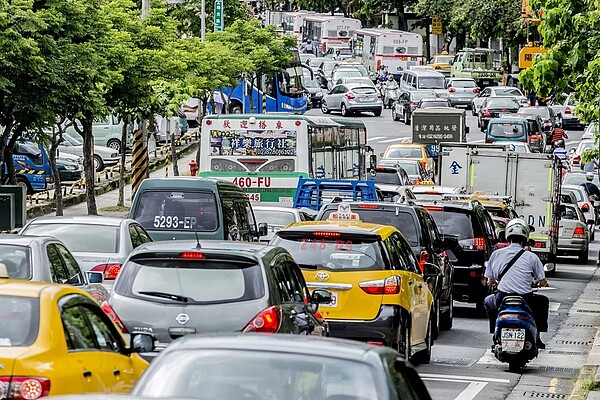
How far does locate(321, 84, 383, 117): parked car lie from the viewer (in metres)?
69.8

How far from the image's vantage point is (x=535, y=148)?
175ft

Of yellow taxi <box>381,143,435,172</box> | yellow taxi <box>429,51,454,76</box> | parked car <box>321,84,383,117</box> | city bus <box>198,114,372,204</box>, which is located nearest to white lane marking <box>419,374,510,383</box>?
city bus <box>198,114,372,204</box>

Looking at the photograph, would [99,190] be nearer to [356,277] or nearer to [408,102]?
[356,277]

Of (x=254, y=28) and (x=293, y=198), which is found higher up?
(x=254, y=28)

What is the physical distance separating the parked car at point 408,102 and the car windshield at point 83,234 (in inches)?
2021

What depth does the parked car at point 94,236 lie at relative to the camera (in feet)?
55.5

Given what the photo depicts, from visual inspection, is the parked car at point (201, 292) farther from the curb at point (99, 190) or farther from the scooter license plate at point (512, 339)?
the curb at point (99, 190)

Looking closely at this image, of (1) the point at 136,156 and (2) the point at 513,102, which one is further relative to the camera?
(2) the point at 513,102

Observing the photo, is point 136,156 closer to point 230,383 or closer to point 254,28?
point 254,28

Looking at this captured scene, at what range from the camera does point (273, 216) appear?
941 inches

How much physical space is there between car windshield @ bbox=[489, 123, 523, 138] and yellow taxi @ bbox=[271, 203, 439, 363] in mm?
39374

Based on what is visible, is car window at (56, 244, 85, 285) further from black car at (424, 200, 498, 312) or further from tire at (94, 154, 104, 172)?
tire at (94, 154, 104, 172)

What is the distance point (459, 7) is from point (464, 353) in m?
74.7

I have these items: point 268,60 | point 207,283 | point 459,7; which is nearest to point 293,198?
point 207,283
